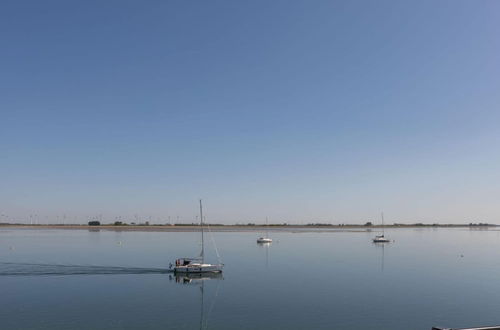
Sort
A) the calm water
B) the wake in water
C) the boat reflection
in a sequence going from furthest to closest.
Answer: the wake in water, the boat reflection, the calm water

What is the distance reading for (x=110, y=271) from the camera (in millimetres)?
76625

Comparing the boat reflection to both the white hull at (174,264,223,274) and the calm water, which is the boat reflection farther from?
the white hull at (174,264,223,274)

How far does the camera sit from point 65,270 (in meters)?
77.1

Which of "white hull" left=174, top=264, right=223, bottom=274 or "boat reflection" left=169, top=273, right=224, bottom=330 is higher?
"white hull" left=174, top=264, right=223, bottom=274

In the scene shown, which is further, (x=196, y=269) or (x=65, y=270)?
(x=65, y=270)

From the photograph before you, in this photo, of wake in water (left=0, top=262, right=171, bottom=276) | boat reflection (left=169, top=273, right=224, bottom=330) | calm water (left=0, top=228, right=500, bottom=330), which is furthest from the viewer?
wake in water (left=0, top=262, right=171, bottom=276)

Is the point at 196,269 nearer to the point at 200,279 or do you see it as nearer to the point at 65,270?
the point at 200,279

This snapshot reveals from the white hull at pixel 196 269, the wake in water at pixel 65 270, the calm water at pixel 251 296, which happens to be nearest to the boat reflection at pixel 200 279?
the calm water at pixel 251 296

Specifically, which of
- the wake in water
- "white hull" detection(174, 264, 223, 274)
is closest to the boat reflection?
"white hull" detection(174, 264, 223, 274)

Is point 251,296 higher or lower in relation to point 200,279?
higher

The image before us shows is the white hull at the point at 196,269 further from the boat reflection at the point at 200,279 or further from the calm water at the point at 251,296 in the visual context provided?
the calm water at the point at 251,296

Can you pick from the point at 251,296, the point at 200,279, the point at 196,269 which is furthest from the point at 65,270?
the point at 251,296

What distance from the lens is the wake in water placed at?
73938 mm

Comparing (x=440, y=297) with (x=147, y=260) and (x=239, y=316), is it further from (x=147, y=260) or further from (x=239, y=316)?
(x=147, y=260)
